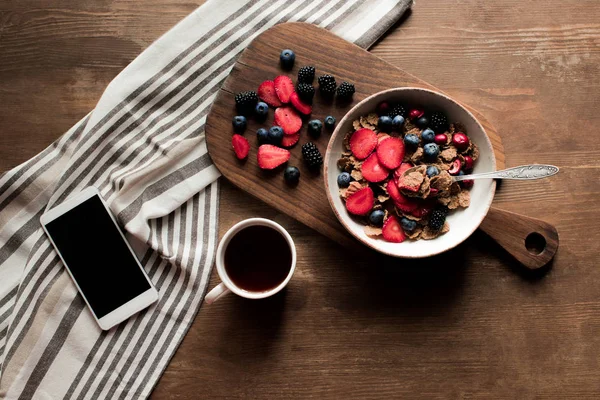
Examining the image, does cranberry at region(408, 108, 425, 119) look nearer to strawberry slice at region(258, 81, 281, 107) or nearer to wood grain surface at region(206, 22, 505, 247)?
wood grain surface at region(206, 22, 505, 247)

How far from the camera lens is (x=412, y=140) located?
4.65ft

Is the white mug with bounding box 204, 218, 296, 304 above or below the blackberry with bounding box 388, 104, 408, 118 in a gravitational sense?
below

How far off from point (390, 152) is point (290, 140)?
1.00ft

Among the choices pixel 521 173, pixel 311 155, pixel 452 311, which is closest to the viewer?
pixel 521 173

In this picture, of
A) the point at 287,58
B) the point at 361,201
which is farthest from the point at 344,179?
the point at 287,58

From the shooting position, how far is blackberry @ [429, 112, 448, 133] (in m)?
1.43

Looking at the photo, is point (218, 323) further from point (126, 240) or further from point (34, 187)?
point (34, 187)

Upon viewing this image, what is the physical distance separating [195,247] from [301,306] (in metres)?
0.38

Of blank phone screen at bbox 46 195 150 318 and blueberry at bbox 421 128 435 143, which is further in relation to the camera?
blank phone screen at bbox 46 195 150 318

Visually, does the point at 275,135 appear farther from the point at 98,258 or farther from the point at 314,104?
the point at 98,258

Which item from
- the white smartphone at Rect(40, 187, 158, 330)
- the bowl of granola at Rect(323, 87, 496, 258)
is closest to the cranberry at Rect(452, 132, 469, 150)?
the bowl of granola at Rect(323, 87, 496, 258)

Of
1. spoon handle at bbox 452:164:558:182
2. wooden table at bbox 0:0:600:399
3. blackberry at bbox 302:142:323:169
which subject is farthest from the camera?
wooden table at bbox 0:0:600:399

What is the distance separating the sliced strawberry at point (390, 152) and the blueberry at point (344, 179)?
10cm

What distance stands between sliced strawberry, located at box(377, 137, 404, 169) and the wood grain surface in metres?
0.18
